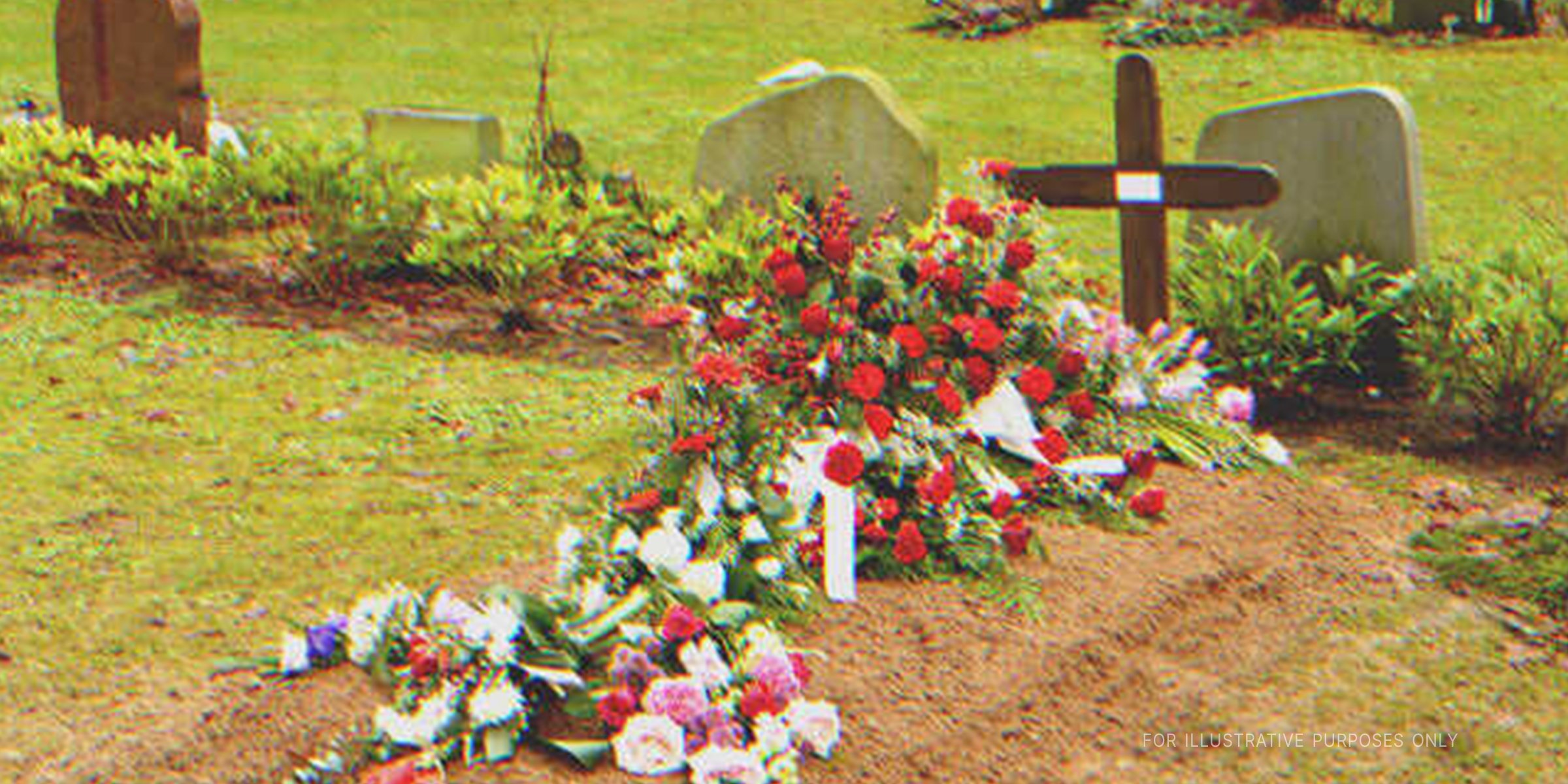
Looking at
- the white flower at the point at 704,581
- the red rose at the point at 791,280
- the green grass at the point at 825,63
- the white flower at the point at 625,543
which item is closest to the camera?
the white flower at the point at 704,581

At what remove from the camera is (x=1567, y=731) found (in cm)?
423

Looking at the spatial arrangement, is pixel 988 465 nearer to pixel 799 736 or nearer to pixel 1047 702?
pixel 1047 702

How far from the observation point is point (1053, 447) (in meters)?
5.08

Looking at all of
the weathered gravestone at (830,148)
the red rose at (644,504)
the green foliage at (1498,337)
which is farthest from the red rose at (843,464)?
the weathered gravestone at (830,148)

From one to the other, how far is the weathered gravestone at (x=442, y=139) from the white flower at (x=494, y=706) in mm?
6434

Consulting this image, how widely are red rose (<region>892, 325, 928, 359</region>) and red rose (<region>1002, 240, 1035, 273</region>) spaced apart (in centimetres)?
58

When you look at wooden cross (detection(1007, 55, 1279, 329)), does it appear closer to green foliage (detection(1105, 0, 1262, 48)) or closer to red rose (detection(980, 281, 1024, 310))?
red rose (detection(980, 281, 1024, 310))

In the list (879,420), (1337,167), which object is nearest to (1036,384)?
(879,420)

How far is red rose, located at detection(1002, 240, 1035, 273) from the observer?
5308 mm

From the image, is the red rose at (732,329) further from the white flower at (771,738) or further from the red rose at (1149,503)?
the white flower at (771,738)

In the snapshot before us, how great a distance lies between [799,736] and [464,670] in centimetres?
74

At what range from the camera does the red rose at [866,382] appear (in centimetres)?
457

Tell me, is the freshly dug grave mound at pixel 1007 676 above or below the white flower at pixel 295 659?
below

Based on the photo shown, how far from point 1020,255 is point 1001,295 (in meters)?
0.23
